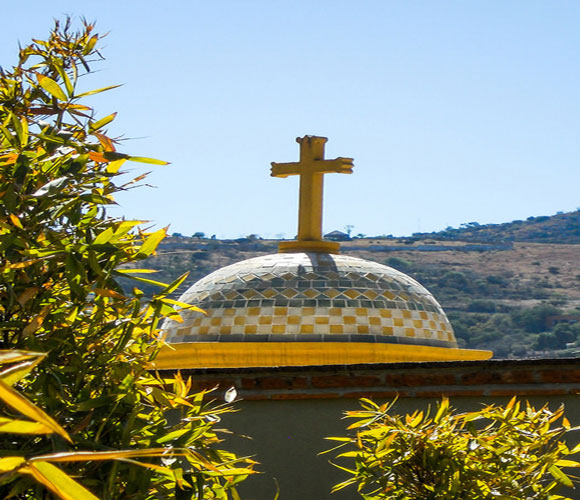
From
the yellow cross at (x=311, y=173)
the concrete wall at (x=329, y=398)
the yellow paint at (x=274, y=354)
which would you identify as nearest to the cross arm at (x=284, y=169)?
the yellow cross at (x=311, y=173)

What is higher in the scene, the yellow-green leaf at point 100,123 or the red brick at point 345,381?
the yellow-green leaf at point 100,123

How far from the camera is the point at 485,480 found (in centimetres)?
602

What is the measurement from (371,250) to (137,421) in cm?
7241

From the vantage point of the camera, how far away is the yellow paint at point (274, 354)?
38.5ft

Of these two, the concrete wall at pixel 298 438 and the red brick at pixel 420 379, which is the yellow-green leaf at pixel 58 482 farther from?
the red brick at pixel 420 379

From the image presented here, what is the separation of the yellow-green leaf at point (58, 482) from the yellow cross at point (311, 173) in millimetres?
11435

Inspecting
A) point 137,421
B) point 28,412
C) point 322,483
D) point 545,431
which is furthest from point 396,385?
point 28,412

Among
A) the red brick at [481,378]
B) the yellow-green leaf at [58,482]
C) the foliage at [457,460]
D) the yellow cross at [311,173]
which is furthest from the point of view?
the yellow cross at [311,173]

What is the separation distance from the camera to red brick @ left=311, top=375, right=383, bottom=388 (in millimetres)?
8203

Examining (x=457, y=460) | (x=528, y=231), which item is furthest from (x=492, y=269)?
(x=457, y=460)

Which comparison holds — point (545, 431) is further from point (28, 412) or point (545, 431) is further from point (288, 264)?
point (288, 264)

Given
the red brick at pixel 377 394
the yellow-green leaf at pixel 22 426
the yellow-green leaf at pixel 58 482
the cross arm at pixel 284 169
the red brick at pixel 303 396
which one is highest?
the cross arm at pixel 284 169

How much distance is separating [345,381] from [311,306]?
158 inches

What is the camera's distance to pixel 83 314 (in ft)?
17.2
